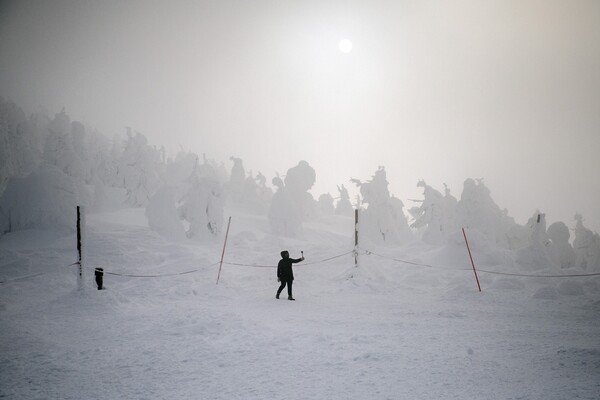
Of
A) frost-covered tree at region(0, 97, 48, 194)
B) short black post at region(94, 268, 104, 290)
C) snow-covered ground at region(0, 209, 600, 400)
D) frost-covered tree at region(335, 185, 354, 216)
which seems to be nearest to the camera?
snow-covered ground at region(0, 209, 600, 400)

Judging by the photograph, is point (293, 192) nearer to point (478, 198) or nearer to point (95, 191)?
point (478, 198)

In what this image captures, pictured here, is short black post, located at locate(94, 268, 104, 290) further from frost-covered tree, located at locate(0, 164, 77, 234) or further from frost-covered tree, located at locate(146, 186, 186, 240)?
frost-covered tree, located at locate(146, 186, 186, 240)

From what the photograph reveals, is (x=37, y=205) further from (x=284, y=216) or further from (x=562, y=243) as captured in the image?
(x=562, y=243)

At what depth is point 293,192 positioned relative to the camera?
2154 inches

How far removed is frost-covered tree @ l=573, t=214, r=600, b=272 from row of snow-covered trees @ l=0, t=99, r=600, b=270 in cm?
10

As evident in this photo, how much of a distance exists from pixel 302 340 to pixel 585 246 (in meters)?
49.3

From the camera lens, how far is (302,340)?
20.7 feet

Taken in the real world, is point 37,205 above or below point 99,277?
above

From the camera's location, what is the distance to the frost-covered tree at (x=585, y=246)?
124 feet

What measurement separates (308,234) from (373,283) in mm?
39070

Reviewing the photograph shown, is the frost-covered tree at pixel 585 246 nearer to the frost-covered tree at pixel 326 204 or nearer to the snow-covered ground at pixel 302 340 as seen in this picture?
the snow-covered ground at pixel 302 340

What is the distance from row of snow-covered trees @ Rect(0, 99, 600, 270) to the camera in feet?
77.2

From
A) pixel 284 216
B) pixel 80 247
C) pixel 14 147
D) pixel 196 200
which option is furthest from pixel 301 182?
pixel 80 247

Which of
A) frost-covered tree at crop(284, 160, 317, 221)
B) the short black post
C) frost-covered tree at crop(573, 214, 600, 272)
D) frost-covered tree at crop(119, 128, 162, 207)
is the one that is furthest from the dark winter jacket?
frost-covered tree at crop(119, 128, 162, 207)
